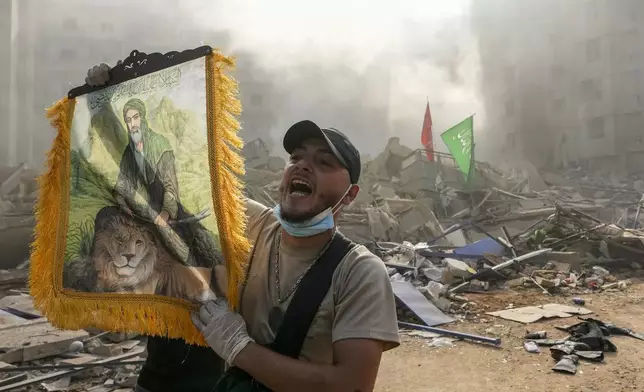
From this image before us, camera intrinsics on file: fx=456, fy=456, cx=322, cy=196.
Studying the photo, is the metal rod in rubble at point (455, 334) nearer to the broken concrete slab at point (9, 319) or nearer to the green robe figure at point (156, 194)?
the broken concrete slab at point (9, 319)

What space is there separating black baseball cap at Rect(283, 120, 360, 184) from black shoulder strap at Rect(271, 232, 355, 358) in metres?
0.34

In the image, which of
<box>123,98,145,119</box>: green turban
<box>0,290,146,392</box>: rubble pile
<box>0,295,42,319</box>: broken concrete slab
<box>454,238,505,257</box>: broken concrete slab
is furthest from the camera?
<box>454,238,505,257</box>: broken concrete slab

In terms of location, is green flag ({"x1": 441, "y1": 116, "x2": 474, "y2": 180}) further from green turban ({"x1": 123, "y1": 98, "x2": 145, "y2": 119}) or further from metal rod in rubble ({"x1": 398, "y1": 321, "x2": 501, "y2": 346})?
green turban ({"x1": 123, "y1": 98, "x2": 145, "y2": 119})

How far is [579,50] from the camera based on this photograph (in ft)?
115

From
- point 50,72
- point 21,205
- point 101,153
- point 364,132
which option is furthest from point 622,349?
point 364,132

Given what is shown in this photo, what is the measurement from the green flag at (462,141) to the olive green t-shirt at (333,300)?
1607cm

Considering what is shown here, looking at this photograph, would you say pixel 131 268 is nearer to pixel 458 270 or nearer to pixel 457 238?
pixel 458 270

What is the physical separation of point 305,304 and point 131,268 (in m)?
0.75

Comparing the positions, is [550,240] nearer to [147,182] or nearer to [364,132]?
[147,182]

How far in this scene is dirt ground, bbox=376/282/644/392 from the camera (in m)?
5.09

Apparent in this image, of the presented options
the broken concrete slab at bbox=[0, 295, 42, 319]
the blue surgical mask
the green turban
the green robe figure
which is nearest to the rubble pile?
the broken concrete slab at bbox=[0, 295, 42, 319]

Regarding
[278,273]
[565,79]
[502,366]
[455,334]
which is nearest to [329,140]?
[278,273]

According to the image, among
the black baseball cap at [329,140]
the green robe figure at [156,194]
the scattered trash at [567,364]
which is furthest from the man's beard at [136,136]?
the scattered trash at [567,364]

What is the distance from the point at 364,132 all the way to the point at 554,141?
1521 cm
